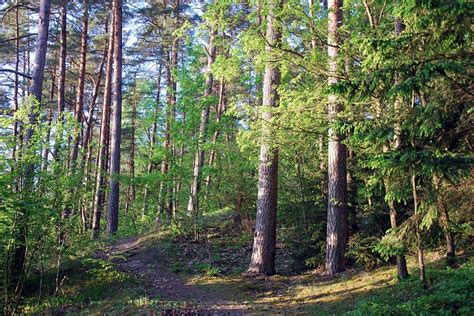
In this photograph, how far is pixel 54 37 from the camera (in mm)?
19125

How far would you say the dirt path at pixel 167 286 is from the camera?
8.41 meters

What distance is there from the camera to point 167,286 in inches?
428

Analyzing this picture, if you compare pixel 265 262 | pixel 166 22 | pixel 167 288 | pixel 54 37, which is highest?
pixel 166 22

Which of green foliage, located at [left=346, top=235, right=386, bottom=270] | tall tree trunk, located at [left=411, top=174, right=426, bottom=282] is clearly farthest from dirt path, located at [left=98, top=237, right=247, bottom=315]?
tall tree trunk, located at [left=411, top=174, right=426, bottom=282]

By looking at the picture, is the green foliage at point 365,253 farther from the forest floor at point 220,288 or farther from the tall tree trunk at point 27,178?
the tall tree trunk at point 27,178

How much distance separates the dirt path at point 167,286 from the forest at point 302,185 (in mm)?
76

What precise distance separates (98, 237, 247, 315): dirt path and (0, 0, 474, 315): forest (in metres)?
0.08

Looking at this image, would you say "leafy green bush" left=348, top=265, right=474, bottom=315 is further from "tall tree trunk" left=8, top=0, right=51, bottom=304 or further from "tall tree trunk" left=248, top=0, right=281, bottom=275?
"tall tree trunk" left=8, top=0, right=51, bottom=304

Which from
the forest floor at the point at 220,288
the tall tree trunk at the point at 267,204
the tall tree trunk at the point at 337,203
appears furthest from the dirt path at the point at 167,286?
the tall tree trunk at the point at 337,203

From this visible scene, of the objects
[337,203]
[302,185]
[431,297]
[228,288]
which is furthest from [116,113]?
[431,297]

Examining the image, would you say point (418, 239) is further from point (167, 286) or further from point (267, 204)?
point (167, 286)

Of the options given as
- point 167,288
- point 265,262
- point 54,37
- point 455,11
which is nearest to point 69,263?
point 167,288

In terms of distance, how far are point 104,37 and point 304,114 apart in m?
17.3

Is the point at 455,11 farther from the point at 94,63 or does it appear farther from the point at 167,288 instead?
the point at 94,63
